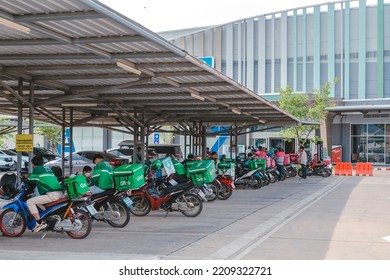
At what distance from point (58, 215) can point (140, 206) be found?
12.1 feet

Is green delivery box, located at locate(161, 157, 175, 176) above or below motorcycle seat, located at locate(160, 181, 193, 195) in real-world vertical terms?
above

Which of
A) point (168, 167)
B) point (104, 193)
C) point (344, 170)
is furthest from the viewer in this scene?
point (344, 170)

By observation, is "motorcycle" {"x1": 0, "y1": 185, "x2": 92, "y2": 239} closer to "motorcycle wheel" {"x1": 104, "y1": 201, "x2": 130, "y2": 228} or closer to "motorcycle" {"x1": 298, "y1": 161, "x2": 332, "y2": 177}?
"motorcycle wheel" {"x1": 104, "y1": 201, "x2": 130, "y2": 228}

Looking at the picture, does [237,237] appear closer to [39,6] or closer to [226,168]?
[39,6]

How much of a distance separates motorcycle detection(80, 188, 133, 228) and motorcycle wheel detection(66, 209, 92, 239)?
35.9 inches

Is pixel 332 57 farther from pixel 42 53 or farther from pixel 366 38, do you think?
pixel 42 53

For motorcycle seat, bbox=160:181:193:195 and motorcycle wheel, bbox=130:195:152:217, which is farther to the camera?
motorcycle wheel, bbox=130:195:152:217

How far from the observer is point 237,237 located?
436 inches

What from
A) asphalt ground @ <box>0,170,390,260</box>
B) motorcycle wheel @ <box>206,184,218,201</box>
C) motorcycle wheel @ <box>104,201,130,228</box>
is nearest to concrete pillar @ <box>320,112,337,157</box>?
motorcycle wheel @ <box>206,184,218,201</box>

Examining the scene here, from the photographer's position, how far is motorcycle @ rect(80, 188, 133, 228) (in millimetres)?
11945

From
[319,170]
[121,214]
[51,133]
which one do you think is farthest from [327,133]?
[121,214]

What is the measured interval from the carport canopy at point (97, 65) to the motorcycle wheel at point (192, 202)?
9.73 ft

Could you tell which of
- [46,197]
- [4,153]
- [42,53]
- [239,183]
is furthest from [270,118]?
[46,197]
